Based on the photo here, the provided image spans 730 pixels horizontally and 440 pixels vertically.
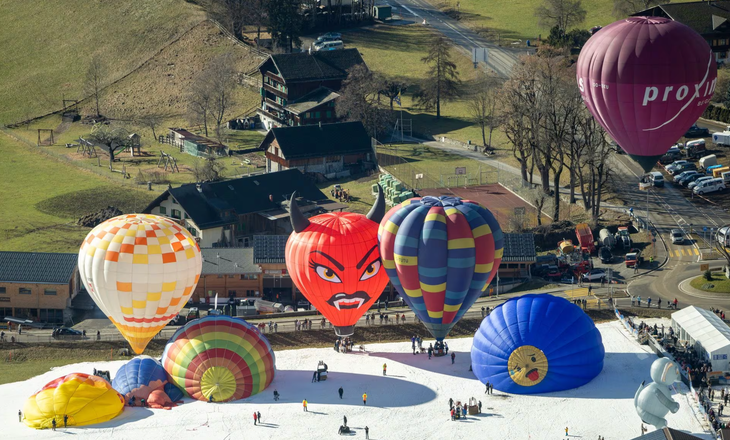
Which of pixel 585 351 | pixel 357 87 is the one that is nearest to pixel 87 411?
pixel 585 351

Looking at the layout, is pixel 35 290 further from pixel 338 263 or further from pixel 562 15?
pixel 562 15

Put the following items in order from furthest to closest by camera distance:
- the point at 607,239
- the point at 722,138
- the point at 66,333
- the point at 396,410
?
the point at 722,138
the point at 607,239
the point at 66,333
the point at 396,410

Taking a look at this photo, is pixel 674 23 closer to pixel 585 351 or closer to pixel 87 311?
pixel 585 351

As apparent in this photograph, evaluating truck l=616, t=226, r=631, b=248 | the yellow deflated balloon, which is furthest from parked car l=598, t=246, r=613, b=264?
the yellow deflated balloon

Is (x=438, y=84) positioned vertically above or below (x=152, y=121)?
above

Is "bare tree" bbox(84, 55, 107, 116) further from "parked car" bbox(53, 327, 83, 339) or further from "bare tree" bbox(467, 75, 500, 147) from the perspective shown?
"parked car" bbox(53, 327, 83, 339)

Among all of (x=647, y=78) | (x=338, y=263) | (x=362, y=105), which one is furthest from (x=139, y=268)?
(x=362, y=105)

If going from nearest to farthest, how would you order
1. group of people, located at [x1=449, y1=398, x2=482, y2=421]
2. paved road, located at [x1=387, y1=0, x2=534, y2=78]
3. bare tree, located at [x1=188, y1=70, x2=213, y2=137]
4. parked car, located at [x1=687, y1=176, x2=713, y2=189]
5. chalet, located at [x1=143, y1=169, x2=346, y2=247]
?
group of people, located at [x1=449, y1=398, x2=482, y2=421] < chalet, located at [x1=143, y1=169, x2=346, y2=247] < parked car, located at [x1=687, y1=176, x2=713, y2=189] < bare tree, located at [x1=188, y1=70, x2=213, y2=137] < paved road, located at [x1=387, y1=0, x2=534, y2=78]

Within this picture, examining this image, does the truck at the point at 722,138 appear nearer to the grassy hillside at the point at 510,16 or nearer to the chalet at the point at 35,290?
the grassy hillside at the point at 510,16
